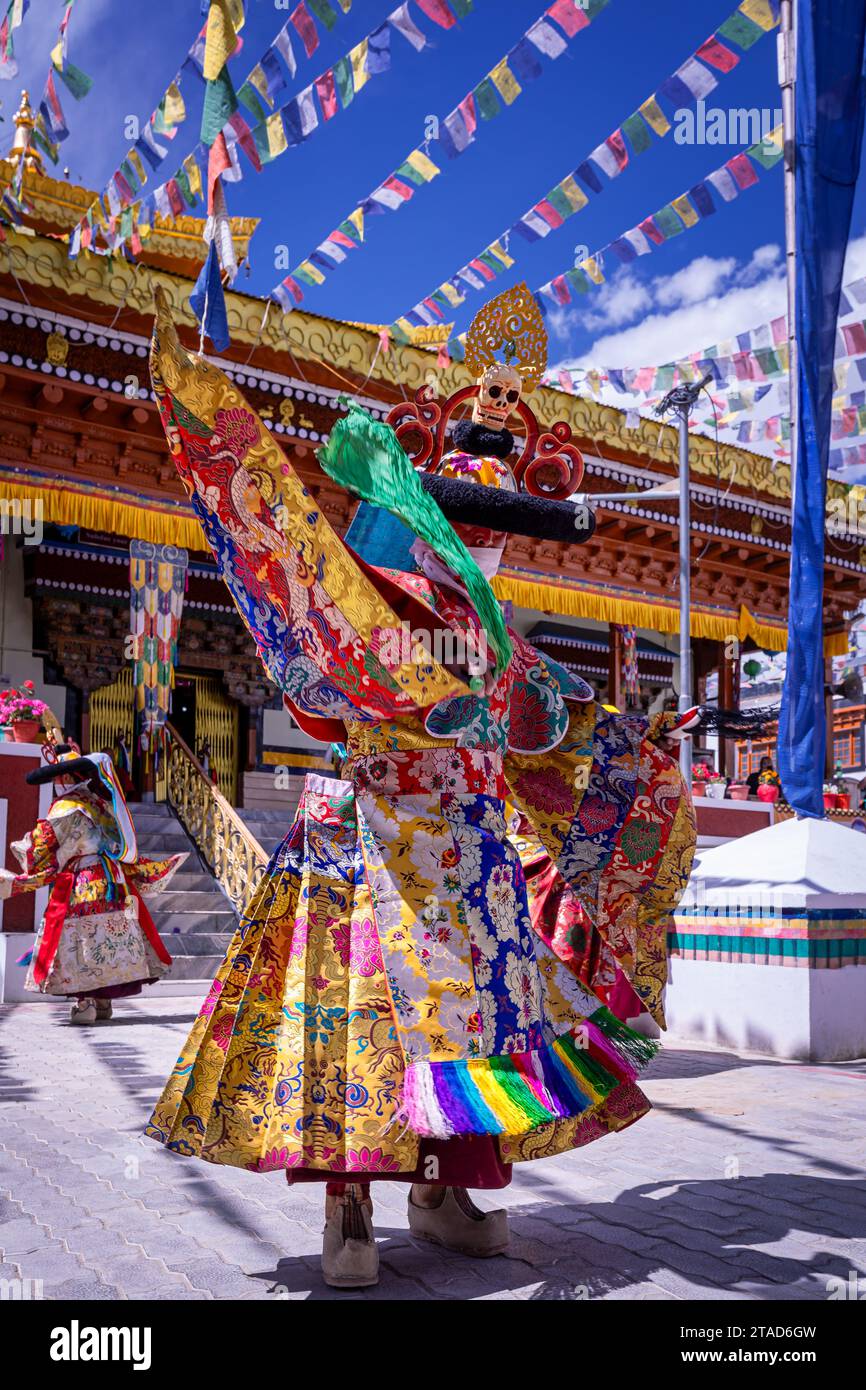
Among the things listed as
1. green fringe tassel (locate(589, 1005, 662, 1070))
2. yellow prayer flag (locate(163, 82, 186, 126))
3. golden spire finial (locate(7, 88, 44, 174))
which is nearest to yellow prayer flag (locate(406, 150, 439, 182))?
yellow prayer flag (locate(163, 82, 186, 126))

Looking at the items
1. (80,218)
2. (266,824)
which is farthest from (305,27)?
(80,218)

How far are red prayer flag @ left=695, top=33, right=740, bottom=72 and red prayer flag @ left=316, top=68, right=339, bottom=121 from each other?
2205 mm

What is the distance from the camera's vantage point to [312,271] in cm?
889

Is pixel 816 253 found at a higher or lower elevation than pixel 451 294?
lower

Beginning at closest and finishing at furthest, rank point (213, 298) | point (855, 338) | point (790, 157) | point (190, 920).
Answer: point (790, 157), point (213, 298), point (855, 338), point (190, 920)

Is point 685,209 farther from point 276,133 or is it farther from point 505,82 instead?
point 276,133

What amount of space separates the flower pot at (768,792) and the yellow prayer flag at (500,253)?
8965 mm

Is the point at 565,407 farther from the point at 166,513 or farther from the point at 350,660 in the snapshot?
the point at 350,660

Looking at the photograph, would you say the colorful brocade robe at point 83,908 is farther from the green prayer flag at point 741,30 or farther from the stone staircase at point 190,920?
the green prayer flag at point 741,30

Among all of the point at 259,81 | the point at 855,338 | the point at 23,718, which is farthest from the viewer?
the point at 23,718

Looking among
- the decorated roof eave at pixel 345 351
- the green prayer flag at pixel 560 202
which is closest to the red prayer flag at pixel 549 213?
the green prayer flag at pixel 560 202

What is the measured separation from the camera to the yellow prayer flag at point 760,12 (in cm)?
641

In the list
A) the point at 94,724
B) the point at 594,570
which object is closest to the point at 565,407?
the point at 594,570

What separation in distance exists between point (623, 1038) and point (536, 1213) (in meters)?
0.66
